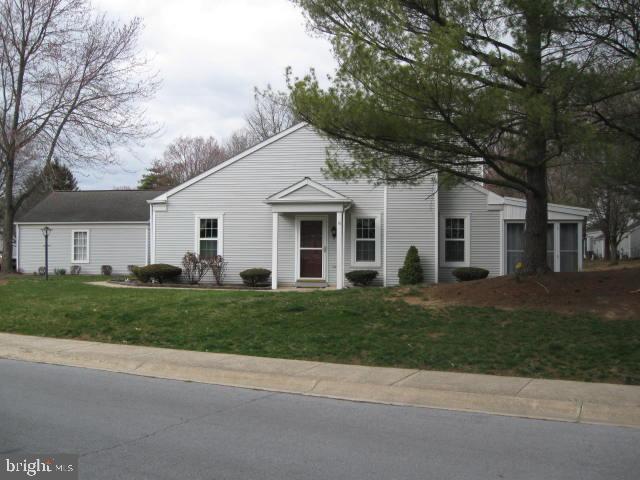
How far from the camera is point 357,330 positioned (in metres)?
10.9

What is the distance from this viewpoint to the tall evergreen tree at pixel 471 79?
30.7 feet

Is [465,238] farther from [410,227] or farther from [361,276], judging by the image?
[361,276]

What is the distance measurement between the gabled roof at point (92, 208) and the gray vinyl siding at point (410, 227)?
13.3 metres

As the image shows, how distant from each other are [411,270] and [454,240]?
219 centimetres

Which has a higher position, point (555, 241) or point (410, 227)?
point (410, 227)

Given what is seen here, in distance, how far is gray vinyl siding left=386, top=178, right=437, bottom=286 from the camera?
65.3 ft

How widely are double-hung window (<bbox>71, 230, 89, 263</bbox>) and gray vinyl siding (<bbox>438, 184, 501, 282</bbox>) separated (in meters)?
17.0

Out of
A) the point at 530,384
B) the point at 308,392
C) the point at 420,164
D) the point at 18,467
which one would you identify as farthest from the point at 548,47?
the point at 18,467

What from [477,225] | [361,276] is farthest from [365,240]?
[477,225]

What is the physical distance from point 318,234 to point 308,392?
502 inches

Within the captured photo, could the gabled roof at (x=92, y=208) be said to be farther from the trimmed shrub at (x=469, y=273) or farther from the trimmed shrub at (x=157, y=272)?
the trimmed shrub at (x=469, y=273)

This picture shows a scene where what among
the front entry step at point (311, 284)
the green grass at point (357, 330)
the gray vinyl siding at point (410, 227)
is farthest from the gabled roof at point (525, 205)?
the green grass at point (357, 330)

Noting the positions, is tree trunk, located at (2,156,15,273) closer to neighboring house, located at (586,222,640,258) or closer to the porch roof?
the porch roof

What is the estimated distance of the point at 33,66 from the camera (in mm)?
27172
